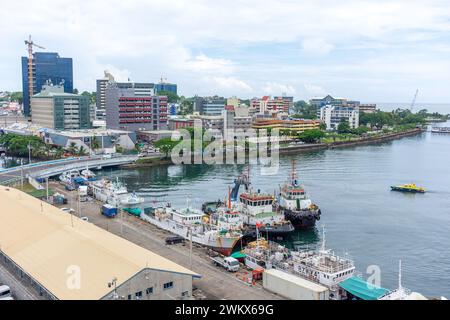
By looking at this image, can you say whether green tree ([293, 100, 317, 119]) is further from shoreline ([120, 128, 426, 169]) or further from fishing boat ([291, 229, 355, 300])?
fishing boat ([291, 229, 355, 300])

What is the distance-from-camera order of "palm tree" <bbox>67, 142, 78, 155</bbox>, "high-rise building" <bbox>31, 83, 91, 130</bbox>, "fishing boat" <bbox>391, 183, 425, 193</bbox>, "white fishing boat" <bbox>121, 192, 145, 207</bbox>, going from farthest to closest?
"high-rise building" <bbox>31, 83, 91, 130</bbox> < "palm tree" <bbox>67, 142, 78, 155</bbox> < "fishing boat" <bbox>391, 183, 425, 193</bbox> < "white fishing boat" <bbox>121, 192, 145, 207</bbox>

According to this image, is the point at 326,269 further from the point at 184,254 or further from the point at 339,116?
the point at 339,116

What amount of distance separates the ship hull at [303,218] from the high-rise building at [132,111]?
35.1m

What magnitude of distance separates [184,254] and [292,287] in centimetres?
490

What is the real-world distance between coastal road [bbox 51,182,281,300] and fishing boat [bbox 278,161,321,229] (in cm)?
608

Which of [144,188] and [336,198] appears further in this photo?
[144,188]

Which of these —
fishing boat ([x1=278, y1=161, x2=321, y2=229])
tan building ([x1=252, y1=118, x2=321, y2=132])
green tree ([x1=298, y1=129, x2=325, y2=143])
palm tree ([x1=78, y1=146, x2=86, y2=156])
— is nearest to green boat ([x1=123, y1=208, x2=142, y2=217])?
fishing boat ([x1=278, y1=161, x2=321, y2=229])

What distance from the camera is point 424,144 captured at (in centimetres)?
6134

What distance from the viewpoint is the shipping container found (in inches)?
442

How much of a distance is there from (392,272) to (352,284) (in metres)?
3.57

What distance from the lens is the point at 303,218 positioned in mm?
21312

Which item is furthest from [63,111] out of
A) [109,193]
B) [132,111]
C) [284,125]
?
[109,193]
